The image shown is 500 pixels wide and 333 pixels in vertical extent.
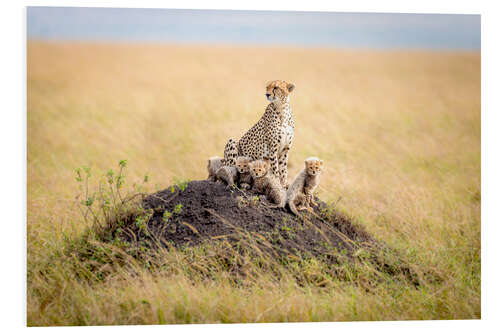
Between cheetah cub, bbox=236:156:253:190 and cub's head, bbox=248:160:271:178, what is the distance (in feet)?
0.37

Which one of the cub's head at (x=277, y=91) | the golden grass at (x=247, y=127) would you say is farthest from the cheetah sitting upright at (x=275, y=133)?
the golden grass at (x=247, y=127)

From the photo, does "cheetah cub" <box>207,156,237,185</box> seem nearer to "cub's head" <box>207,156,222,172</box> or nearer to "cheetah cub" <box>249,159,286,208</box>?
"cub's head" <box>207,156,222,172</box>

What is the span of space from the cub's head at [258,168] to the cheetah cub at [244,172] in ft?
0.37

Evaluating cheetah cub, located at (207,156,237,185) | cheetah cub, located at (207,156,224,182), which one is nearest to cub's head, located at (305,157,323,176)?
cheetah cub, located at (207,156,237,185)

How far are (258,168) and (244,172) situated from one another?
25 centimetres

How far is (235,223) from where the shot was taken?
513 centimetres

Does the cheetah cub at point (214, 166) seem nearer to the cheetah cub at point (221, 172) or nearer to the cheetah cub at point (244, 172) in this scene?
the cheetah cub at point (221, 172)

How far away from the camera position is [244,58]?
1355cm

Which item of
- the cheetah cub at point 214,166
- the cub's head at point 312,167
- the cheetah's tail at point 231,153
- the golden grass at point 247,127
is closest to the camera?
the golden grass at point 247,127

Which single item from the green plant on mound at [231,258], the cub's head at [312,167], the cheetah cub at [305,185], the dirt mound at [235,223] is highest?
the cub's head at [312,167]

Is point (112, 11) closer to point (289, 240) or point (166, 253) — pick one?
point (166, 253)

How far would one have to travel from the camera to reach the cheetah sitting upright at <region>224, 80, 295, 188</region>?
17.7ft

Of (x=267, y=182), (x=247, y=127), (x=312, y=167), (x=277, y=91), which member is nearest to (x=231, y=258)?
(x=267, y=182)

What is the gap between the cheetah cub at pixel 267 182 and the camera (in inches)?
206
